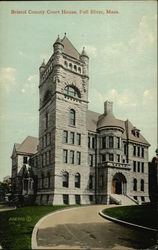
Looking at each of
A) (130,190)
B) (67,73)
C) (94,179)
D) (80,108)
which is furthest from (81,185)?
(67,73)

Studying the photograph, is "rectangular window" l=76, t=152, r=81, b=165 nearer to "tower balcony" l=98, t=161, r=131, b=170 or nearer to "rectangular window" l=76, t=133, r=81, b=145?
"rectangular window" l=76, t=133, r=81, b=145

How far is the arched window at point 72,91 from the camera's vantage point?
1339 inches

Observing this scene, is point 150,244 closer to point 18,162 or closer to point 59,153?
point 59,153

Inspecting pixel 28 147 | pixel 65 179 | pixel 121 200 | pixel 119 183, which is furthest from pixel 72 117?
pixel 28 147

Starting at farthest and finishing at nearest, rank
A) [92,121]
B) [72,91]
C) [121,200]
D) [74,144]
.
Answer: [92,121], [72,91], [74,144], [121,200]

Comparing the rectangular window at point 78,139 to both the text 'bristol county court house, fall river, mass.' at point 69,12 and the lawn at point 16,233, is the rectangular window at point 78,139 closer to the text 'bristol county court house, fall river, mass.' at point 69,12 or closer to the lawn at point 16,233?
the lawn at point 16,233

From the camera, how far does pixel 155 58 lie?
14.5m

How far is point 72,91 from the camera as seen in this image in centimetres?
3456

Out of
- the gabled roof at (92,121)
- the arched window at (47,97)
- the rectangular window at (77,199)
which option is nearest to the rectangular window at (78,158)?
the rectangular window at (77,199)

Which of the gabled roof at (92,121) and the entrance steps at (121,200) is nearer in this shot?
the entrance steps at (121,200)

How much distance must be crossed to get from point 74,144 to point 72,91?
6.88m

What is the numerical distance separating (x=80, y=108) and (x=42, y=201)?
42.0 ft

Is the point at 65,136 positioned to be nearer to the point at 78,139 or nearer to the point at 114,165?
the point at 78,139

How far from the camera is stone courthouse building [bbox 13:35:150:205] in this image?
32.2 meters
